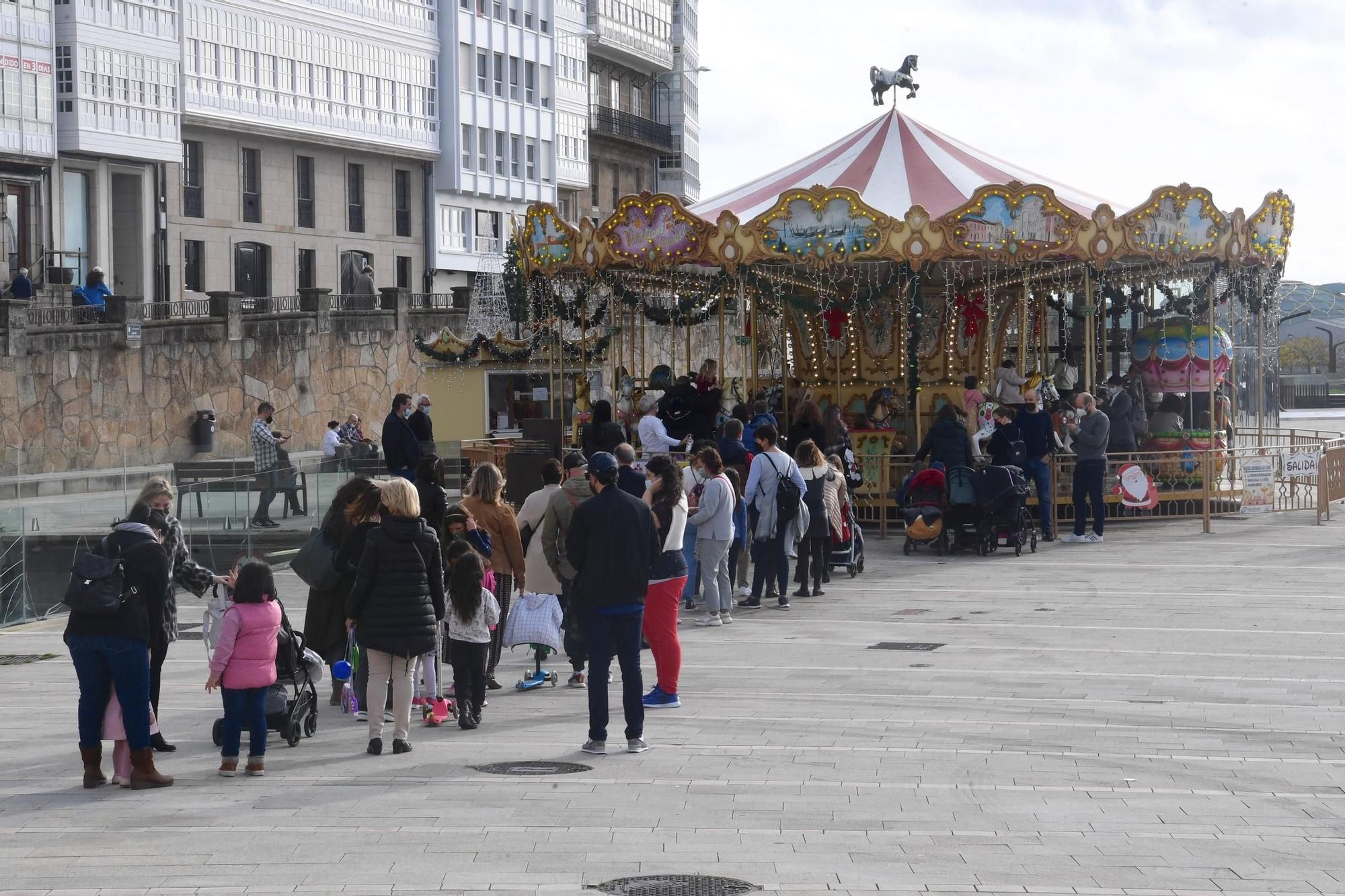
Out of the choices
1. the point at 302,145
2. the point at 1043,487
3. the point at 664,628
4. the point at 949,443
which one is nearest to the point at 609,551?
the point at 664,628

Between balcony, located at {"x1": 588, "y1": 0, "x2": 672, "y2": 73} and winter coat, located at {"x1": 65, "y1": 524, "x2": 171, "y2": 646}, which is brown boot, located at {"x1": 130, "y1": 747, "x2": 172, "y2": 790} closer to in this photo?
winter coat, located at {"x1": 65, "y1": 524, "x2": 171, "y2": 646}

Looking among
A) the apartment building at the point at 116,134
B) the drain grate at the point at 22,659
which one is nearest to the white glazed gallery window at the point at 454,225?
the apartment building at the point at 116,134

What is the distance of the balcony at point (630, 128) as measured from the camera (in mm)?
73500

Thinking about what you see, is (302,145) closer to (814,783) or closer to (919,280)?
(919,280)

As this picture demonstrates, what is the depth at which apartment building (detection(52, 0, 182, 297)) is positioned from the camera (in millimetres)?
41156

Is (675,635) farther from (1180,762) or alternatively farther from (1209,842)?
(1209,842)

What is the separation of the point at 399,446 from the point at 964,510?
6400mm

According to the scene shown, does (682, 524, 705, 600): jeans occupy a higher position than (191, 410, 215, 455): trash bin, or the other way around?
(191, 410, 215, 455): trash bin

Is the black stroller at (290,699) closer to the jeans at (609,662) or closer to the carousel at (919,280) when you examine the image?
the jeans at (609,662)

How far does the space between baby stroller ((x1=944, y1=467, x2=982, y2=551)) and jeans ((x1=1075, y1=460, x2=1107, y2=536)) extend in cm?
182

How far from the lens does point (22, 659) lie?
15.1 m

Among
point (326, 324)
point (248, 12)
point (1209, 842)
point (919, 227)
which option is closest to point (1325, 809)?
point (1209, 842)

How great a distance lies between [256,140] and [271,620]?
41022 mm

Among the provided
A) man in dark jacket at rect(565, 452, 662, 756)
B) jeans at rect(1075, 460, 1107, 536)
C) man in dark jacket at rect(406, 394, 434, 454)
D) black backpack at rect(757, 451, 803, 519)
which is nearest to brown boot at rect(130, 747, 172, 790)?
man in dark jacket at rect(565, 452, 662, 756)
